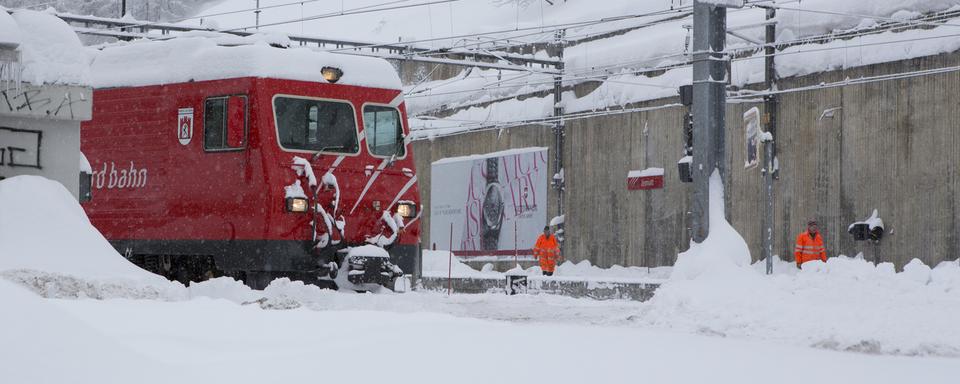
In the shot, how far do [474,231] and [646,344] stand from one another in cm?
2639

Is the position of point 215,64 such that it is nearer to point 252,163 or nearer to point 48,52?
point 252,163

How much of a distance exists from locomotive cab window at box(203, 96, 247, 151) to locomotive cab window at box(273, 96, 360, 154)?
0.41 metres

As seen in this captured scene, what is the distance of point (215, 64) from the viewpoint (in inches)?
626

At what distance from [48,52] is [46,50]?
0.09 feet

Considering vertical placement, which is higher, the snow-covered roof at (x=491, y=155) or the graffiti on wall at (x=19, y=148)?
the snow-covered roof at (x=491, y=155)

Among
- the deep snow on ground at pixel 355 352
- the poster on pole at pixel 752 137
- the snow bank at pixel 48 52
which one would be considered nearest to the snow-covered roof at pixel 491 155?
the poster on pole at pixel 752 137

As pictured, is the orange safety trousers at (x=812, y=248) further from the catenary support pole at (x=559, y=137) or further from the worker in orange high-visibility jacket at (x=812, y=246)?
the catenary support pole at (x=559, y=137)

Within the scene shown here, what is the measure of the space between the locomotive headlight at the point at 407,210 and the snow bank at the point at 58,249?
4669 millimetres

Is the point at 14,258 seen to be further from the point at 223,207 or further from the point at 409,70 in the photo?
the point at 409,70

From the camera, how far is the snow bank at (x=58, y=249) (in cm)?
1151

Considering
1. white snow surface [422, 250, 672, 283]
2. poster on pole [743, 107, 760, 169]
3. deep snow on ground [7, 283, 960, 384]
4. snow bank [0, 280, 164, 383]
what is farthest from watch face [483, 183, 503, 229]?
snow bank [0, 280, 164, 383]

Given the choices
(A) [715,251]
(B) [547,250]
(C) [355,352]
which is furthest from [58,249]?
(B) [547,250]

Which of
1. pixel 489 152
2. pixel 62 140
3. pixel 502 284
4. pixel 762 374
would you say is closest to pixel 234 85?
pixel 62 140

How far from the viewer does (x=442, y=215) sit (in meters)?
37.9
